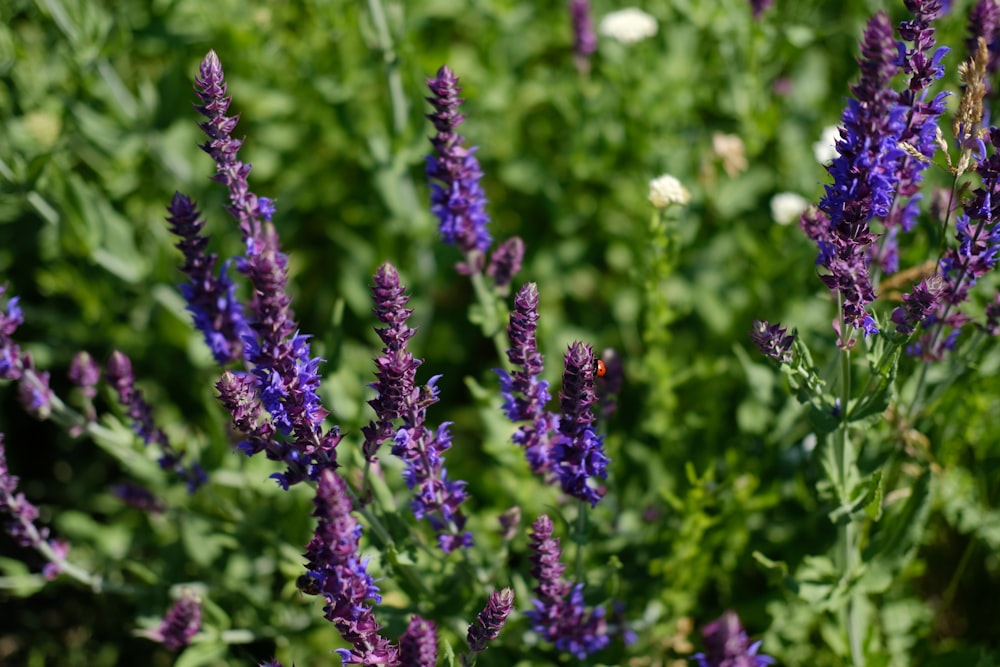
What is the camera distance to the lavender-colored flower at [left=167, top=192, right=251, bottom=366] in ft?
11.9

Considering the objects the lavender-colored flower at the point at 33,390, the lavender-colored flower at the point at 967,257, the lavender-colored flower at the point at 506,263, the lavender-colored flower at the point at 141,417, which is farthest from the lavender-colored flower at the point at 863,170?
the lavender-colored flower at the point at 33,390

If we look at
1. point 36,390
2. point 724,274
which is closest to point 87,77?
point 36,390

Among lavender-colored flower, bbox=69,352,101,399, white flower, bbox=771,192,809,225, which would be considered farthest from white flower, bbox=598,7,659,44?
lavender-colored flower, bbox=69,352,101,399

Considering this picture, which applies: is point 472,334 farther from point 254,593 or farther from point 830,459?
point 830,459

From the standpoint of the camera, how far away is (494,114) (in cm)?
640

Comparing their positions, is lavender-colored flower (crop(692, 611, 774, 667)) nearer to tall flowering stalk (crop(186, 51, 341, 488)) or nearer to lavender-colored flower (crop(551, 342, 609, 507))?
lavender-colored flower (crop(551, 342, 609, 507))

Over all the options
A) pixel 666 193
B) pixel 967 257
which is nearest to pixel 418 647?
pixel 967 257

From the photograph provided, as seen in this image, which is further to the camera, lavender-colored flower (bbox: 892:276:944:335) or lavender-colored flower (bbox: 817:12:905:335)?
lavender-colored flower (bbox: 892:276:944:335)

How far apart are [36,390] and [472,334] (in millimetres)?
2934

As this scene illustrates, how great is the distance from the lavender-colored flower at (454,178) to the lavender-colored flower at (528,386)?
760 mm

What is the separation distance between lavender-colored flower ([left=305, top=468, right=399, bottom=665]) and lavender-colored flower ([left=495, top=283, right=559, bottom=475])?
0.78 metres

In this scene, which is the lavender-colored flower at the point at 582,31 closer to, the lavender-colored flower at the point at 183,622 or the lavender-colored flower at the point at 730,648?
the lavender-colored flower at the point at 730,648

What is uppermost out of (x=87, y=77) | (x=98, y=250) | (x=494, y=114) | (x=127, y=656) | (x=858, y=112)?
(x=494, y=114)

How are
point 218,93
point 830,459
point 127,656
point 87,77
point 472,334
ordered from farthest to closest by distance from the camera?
point 472,334
point 87,77
point 127,656
point 830,459
point 218,93
